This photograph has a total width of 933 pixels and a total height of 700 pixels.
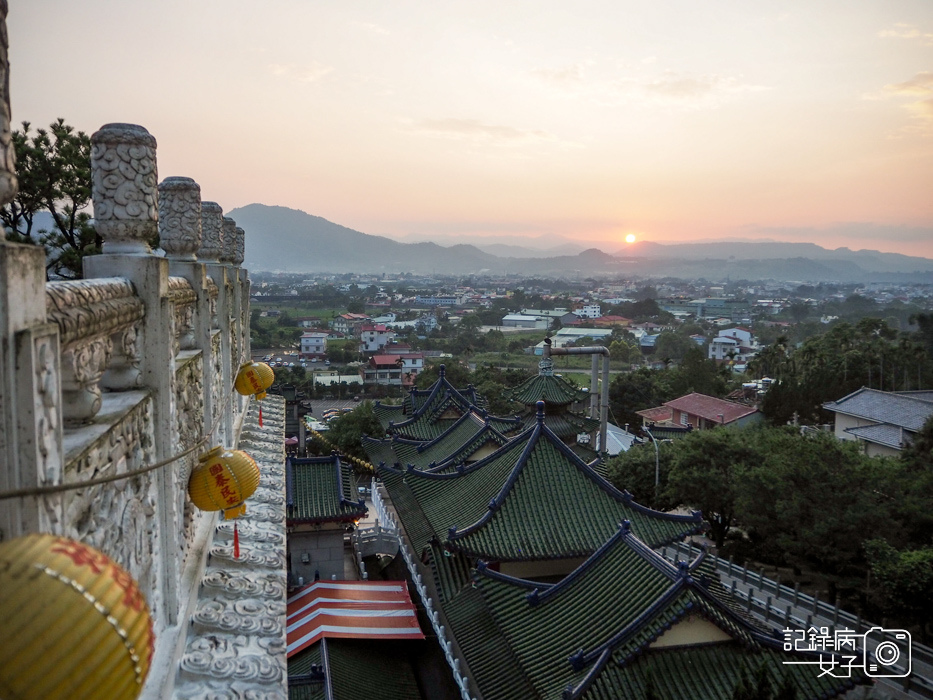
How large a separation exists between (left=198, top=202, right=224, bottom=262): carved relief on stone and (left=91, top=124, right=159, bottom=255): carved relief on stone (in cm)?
347

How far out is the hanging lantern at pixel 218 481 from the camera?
15.2 feet

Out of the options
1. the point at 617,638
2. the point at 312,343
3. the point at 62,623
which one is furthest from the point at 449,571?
the point at 312,343

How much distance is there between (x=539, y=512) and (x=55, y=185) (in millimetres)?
9233

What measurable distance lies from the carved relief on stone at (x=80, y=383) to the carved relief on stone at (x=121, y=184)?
87cm

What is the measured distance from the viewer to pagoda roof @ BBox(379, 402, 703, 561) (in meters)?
9.34

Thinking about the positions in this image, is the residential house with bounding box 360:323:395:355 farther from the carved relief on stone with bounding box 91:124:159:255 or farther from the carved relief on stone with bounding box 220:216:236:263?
the carved relief on stone with bounding box 91:124:159:255

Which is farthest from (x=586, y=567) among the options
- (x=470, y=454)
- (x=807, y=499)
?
(x=807, y=499)

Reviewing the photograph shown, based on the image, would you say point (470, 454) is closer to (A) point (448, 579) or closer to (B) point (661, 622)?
(A) point (448, 579)

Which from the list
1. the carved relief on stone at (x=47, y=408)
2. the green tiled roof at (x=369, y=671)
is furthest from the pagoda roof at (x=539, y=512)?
the carved relief on stone at (x=47, y=408)

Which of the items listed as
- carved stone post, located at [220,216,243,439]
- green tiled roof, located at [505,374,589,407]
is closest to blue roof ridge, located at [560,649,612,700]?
carved stone post, located at [220,216,243,439]

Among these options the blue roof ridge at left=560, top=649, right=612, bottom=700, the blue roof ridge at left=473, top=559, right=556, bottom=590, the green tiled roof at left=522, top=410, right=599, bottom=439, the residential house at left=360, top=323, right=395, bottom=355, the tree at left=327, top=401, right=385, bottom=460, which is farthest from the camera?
the residential house at left=360, top=323, right=395, bottom=355

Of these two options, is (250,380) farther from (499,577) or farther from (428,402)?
(428,402)

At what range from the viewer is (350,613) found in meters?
11.5

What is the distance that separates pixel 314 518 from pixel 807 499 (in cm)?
992
